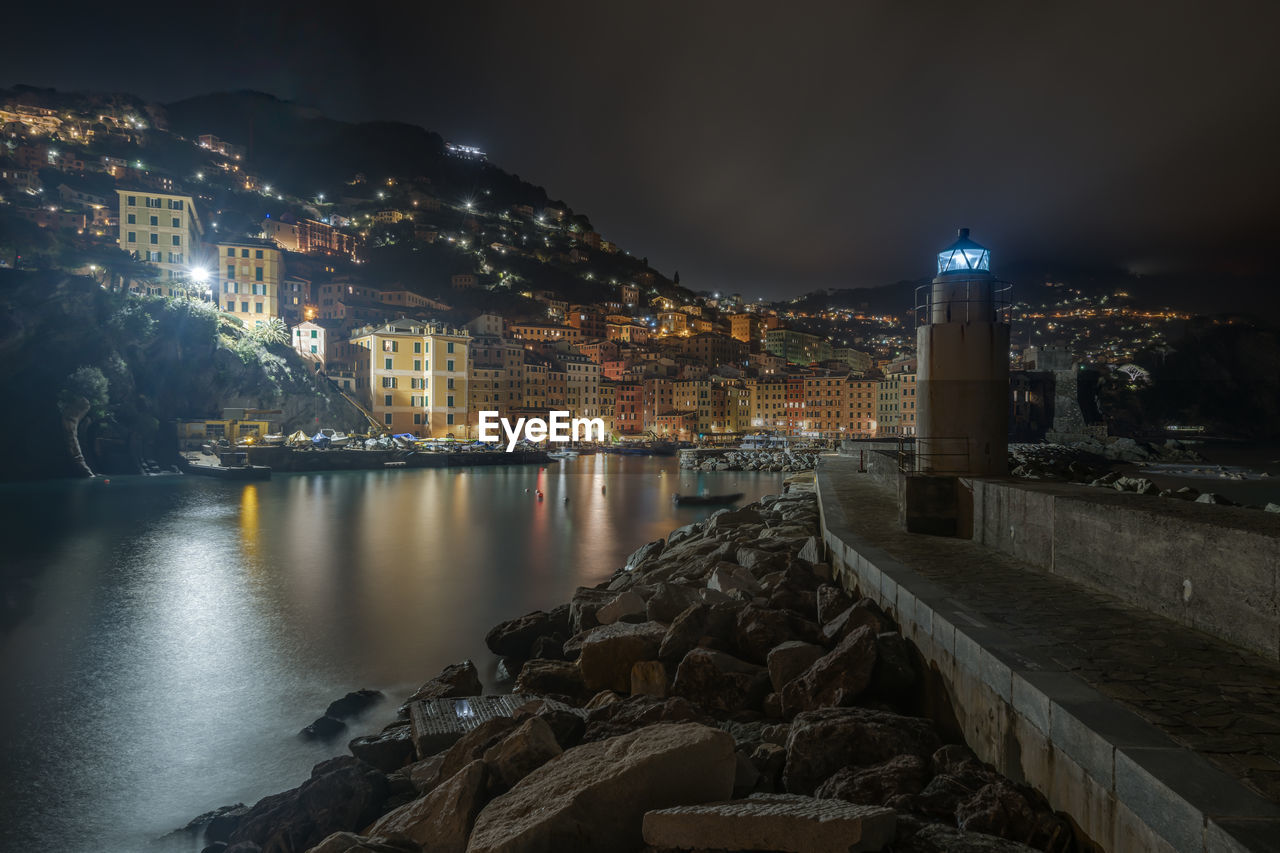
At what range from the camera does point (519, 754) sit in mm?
4078

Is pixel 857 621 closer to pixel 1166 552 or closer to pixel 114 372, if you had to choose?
pixel 1166 552

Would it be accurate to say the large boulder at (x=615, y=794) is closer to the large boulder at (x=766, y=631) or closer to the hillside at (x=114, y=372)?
the large boulder at (x=766, y=631)

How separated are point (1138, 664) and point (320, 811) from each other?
549 centimetres

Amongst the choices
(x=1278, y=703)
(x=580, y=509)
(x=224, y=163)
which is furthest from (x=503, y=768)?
(x=224, y=163)

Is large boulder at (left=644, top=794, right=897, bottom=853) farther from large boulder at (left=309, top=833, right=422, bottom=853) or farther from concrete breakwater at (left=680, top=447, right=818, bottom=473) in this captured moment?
concrete breakwater at (left=680, top=447, right=818, bottom=473)

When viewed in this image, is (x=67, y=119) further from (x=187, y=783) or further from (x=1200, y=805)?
(x=1200, y=805)

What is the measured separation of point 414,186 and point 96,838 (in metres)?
181

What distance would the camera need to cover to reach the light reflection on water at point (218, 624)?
717 centimetres

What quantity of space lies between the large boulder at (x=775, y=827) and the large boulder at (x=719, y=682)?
7.09 feet

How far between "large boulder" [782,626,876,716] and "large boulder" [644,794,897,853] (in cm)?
169

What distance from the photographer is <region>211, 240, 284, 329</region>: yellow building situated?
76.2 meters

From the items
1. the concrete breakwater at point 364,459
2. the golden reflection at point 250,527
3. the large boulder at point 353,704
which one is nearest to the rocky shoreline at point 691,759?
the large boulder at point 353,704

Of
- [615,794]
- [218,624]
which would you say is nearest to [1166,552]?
[615,794]

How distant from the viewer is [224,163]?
433 feet
